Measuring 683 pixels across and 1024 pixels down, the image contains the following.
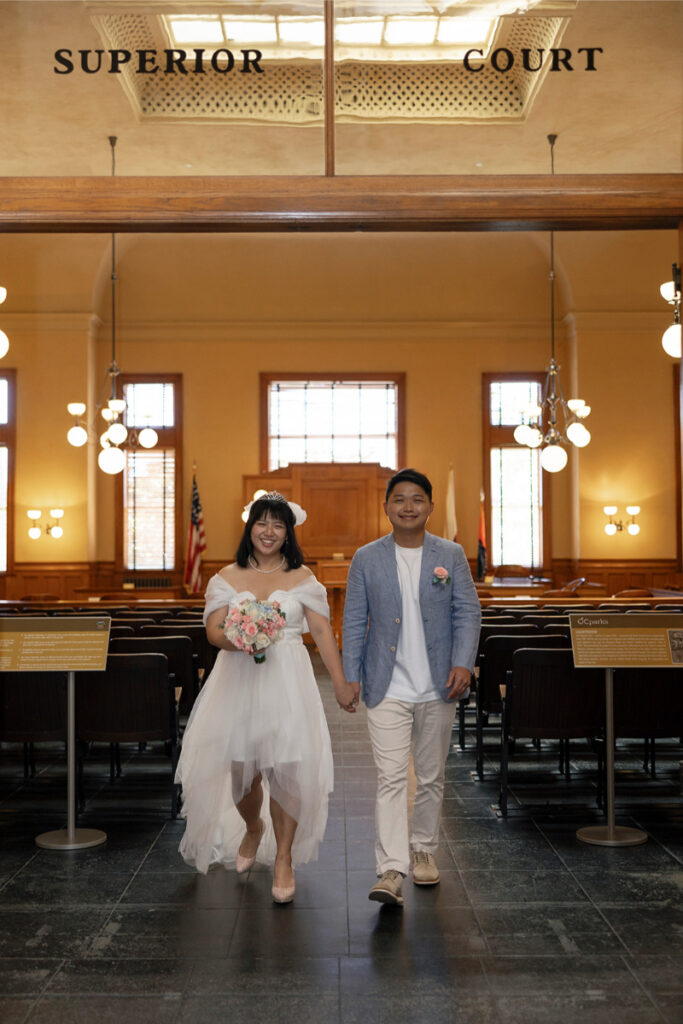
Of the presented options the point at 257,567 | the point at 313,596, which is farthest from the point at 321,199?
the point at 313,596

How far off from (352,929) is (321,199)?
3.02 m

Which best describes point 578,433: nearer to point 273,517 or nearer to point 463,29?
point 463,29

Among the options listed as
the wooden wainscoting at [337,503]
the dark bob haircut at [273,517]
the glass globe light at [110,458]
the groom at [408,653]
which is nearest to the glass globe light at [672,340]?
the groom at [408,653]

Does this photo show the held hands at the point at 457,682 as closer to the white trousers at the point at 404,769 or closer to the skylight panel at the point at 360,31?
the white trousers at the point at 404,769

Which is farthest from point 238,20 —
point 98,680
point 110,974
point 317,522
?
point 317,522

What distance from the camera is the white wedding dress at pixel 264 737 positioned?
395 cm

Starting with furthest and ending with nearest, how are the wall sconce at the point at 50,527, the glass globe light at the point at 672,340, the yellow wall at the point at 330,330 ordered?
the yellow wall at the point at 330,330
the wall sconce at the point at 50,527
the glass globe light at the point at 672,340

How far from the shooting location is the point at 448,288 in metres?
16.3

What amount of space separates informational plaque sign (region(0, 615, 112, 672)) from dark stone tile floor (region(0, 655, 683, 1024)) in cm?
87

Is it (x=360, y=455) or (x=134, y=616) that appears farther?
(x=360, y=455)

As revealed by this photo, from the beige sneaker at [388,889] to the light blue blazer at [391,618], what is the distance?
0.65 m

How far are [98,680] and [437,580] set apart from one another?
2162 millimetres

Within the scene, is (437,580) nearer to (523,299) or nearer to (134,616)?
(134,616)

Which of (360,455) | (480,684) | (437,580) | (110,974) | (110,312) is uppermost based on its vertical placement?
(110,312)
